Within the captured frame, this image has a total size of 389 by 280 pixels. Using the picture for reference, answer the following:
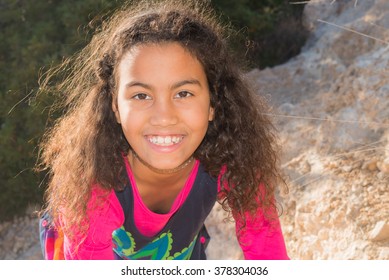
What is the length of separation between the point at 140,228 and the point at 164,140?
0.39 meters

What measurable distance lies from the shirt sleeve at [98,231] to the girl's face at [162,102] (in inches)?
7.1

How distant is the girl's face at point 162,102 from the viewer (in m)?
1.60

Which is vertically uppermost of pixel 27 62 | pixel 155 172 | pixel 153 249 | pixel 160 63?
pixel 27 62

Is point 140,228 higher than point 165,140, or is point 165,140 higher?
point 165,140

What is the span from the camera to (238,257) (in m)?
2.86

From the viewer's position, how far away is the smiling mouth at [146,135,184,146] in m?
1.65

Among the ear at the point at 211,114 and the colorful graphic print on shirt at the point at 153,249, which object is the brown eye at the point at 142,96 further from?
the colorful graphic print on shirt at the point at 153,249

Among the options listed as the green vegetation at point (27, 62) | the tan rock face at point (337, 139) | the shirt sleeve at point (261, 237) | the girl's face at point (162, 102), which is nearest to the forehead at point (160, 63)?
the girl's face at point (162, 102)

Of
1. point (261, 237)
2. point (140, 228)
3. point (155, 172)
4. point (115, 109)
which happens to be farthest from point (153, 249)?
point (115, 109)

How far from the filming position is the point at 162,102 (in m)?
1.60

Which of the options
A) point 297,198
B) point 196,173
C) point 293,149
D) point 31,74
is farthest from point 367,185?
point 31,74

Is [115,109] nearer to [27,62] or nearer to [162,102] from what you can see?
[162,102]
